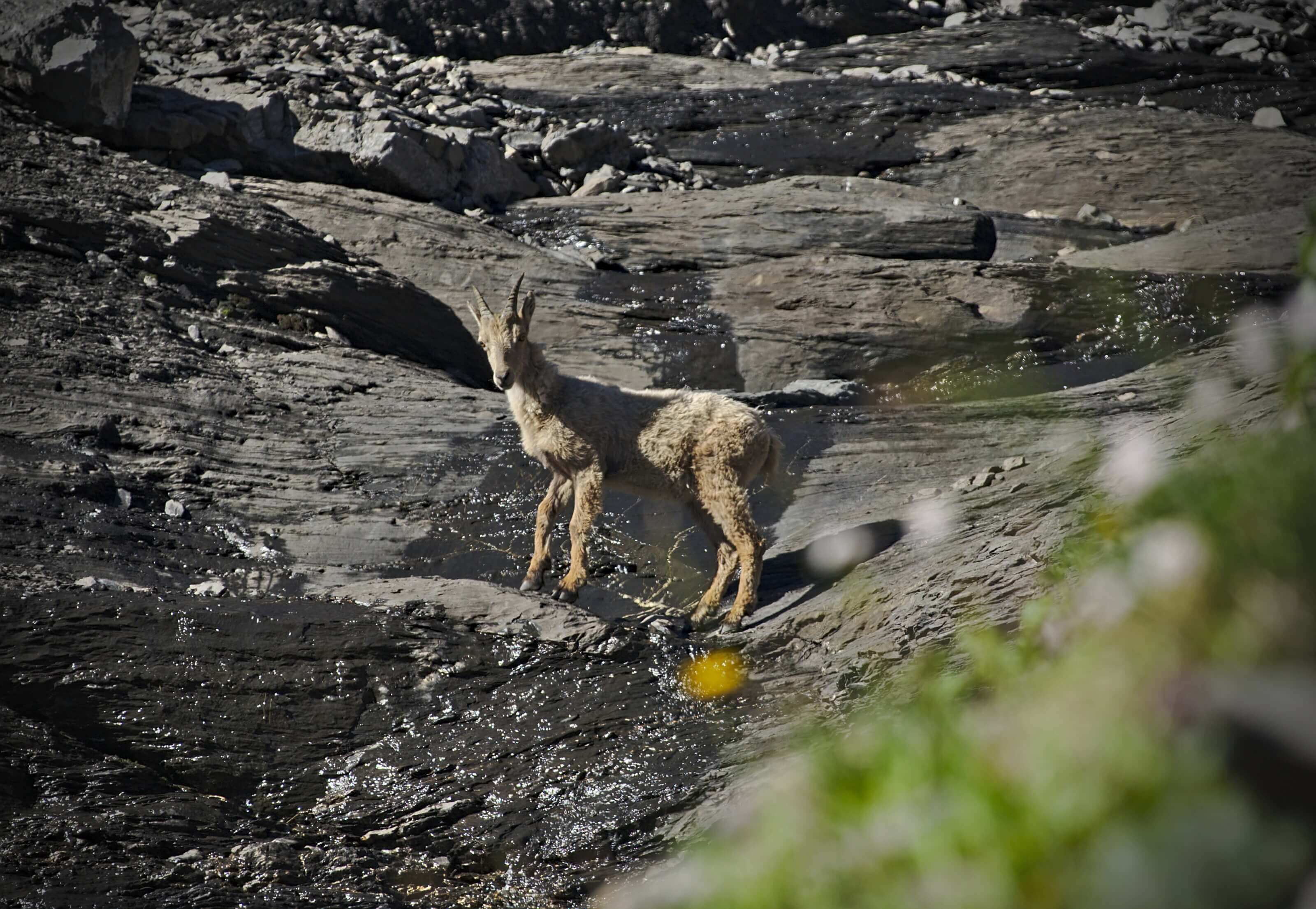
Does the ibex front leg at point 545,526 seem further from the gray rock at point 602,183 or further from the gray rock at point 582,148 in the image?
the gray rock at point 582,148

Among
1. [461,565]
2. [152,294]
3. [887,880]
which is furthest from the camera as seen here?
[152,294]

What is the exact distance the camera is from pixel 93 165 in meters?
15.9

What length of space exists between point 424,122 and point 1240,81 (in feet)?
57.4

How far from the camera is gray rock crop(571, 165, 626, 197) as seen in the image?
20.7 meters

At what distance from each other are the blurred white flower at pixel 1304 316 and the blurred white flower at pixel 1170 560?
47 cm

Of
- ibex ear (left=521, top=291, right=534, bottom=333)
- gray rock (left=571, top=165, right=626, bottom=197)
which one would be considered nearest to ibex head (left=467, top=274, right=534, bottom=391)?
ibex ear (left=521, top=291, right=534, bottom=333)

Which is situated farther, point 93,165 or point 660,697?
point 93,165

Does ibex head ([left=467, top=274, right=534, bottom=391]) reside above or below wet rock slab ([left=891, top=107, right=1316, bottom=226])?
below

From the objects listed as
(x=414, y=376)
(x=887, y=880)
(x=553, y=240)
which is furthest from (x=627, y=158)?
(x=887, y=880)

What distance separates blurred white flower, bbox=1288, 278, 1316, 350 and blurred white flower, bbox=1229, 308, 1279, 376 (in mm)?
62

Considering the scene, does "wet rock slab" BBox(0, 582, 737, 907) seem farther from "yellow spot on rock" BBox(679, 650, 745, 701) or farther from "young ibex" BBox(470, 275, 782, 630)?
"young ibex" BBox(470, 275, 782, 630)

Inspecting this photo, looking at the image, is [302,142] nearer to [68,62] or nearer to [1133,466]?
[68,62]

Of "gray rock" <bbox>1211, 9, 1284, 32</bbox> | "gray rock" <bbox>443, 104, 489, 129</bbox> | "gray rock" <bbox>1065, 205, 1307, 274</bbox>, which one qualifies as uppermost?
"gray rock" <bbox>1211, 9, 1284, 32</bbox>

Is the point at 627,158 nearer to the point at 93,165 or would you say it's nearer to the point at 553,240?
the point at 553,240
